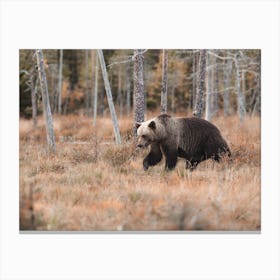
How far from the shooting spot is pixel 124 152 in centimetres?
743

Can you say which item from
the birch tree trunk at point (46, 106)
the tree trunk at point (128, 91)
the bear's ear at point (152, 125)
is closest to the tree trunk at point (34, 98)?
the birch tree trunk at point (46, 106)

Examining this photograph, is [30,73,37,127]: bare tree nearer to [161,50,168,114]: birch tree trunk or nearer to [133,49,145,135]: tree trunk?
[133,49,145,135]: tree trunk

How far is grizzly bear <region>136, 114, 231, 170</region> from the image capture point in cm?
717

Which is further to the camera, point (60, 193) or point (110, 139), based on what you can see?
point (110, 139)

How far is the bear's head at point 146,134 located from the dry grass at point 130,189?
1.64ft

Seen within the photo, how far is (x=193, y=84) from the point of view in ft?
29.5

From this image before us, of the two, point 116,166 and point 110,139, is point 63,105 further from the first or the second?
point 116,166

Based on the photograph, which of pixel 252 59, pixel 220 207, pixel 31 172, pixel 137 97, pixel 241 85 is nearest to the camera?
pixel 220 207

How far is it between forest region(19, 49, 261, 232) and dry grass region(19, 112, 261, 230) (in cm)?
2

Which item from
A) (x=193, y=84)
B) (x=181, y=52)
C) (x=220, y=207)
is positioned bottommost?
(x=220, y=207)

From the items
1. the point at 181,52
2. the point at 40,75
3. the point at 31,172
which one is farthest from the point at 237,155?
the point at 40,75

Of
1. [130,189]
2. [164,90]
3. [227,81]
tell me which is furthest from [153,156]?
[227,81]

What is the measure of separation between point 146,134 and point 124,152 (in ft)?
2.45
